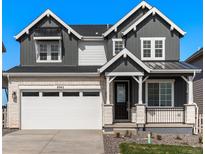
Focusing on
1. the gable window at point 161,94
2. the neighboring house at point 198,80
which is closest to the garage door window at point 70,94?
the gable window at point 161,94

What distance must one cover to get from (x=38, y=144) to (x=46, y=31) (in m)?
11.1

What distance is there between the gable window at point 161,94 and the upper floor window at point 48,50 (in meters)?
6.35

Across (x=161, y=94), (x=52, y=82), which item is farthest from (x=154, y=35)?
(x=52, y=82)

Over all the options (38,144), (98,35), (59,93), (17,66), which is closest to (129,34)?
(98,35)

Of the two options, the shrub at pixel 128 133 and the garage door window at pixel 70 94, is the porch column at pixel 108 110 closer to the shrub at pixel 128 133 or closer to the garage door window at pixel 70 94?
the shrub at pixel 128 133

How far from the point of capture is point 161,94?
67.5 feet

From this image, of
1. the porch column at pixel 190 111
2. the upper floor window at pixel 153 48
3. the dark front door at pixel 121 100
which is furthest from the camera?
the upper floor window at pixel 153 48

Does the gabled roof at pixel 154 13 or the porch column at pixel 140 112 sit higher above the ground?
the gabled roof at pixel 154 13

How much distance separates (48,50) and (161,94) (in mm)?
7931

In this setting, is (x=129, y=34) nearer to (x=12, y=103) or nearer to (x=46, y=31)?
(x=46, y=31)

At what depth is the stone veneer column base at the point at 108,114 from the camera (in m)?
18.7

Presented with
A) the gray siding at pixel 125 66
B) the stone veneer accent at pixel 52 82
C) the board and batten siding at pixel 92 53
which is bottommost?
the stone veneer accent at pixel 52 82

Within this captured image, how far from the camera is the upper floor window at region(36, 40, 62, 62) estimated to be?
2242 cm

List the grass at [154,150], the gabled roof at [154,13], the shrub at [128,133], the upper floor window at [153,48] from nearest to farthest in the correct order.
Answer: the grass at [154,150]
the shrub at [128,133]
the gabled roof at [154,13]
the upper floor window at [153,48]
